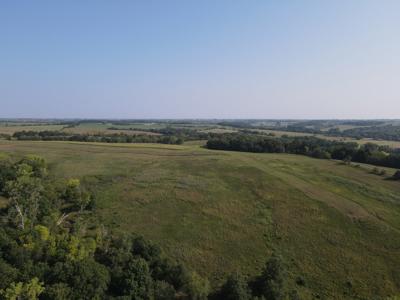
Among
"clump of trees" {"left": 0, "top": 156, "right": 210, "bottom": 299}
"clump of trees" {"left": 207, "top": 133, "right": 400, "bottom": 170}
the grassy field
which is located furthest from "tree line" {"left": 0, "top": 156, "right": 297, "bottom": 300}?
"clump of trees" {"left": 207, "top": 133, "right": 400, "bottom": 170}

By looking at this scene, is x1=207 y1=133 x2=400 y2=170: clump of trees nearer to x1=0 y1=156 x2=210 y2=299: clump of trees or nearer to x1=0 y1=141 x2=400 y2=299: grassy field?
x1=0 y1=141 x2=400 y2=299: grassy field

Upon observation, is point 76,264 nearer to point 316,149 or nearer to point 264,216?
point 264,216

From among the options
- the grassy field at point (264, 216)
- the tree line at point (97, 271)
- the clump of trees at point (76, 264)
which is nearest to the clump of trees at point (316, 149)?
the grassy field at point (264, 216)

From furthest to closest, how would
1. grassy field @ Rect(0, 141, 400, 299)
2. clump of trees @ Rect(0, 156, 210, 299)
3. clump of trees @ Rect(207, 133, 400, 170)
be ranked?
1. clump of trees @ Rect(207, 133, 400, 170)
2. grassy field @ Rect(0, 141, 400, 299)
3. clump of trees @ Rect(0, 156, 210, 299)

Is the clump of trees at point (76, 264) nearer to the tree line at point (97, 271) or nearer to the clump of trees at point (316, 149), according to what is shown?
the tree line at point (97, 271)

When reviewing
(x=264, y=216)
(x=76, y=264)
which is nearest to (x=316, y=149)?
(x=264, y=216)

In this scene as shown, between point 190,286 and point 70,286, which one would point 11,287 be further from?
point 190,286

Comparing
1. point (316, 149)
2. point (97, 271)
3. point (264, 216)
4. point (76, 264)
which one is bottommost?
point (264, 216)

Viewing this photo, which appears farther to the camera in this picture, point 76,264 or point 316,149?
point 316,149

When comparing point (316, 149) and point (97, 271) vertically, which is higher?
point (316, 149)
